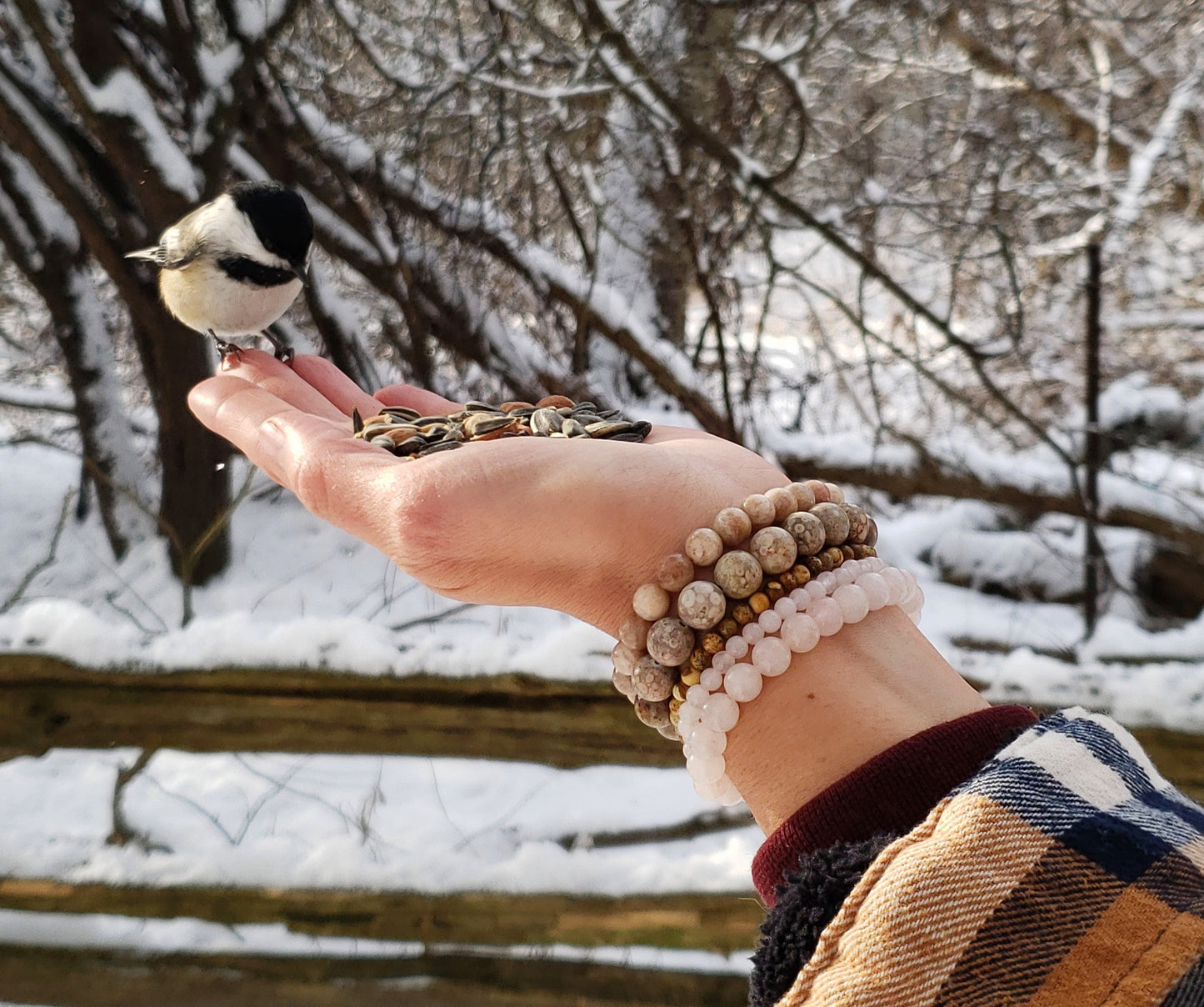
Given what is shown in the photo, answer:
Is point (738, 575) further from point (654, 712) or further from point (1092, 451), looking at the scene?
point (1092, 451)

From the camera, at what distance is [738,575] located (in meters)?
0.61

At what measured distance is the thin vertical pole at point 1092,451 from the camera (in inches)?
89.0

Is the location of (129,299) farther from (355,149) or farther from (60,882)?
(60,882)

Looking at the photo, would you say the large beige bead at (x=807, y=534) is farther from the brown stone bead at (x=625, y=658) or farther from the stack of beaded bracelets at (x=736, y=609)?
the brown stone bead at (x=625, y=658)

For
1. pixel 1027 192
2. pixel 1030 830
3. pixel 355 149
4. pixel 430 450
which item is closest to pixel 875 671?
pixel 1030 830

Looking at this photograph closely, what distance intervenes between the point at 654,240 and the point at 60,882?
7.04ft

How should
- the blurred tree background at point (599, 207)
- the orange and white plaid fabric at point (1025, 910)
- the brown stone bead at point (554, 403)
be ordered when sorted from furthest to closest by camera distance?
1. the blurred tree background at point (599, 207)
2. the brown stone bead at point (554, 403)
3. the orange and white plaid fabric at point (1025, 910)

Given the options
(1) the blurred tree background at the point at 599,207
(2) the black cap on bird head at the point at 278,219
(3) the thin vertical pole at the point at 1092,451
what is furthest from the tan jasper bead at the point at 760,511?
(3) the thin vertical pole at the point at 1092,451

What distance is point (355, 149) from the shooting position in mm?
2434

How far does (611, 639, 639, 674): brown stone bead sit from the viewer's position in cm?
66

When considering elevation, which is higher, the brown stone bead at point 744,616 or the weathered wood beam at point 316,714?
the brown stone bead at point 744,616

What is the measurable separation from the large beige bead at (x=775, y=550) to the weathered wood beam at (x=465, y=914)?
0.90 m

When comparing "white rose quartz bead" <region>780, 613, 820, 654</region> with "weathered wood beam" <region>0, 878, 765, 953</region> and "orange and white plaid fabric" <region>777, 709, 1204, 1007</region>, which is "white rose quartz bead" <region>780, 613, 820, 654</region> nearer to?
"orange and white plaid fabric" <region>777, 709, 1204, 1007</region>

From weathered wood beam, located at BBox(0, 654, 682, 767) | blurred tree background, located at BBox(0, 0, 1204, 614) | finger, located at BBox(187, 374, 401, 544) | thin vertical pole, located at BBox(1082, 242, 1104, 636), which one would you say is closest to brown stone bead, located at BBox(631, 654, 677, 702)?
finger, located at BBox(187, 374, 401, 544)
